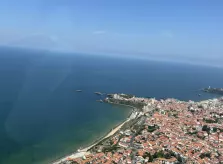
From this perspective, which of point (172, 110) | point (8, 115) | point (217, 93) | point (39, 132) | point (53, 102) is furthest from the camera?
point (217, 93)

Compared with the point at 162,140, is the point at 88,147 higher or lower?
lower

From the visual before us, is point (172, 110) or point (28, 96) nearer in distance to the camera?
point (172, 110)

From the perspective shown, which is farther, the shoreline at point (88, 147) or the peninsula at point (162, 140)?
the shoreline at point (88, 147)

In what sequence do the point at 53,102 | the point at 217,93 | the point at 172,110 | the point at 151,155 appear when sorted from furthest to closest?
the point at 217,93 → the point at 53,102 → the point at 172,110 → the point at 151,155

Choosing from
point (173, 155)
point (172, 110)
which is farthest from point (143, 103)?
point (173, 155)

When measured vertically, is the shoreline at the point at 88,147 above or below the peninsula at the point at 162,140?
below

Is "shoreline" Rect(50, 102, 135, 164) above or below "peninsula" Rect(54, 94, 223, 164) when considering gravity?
below

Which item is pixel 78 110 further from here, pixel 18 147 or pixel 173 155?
pixel 173 155

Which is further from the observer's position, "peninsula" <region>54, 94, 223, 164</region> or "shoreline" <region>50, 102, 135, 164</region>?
"shoreline" <region>50, 102, 135, 164</region>
